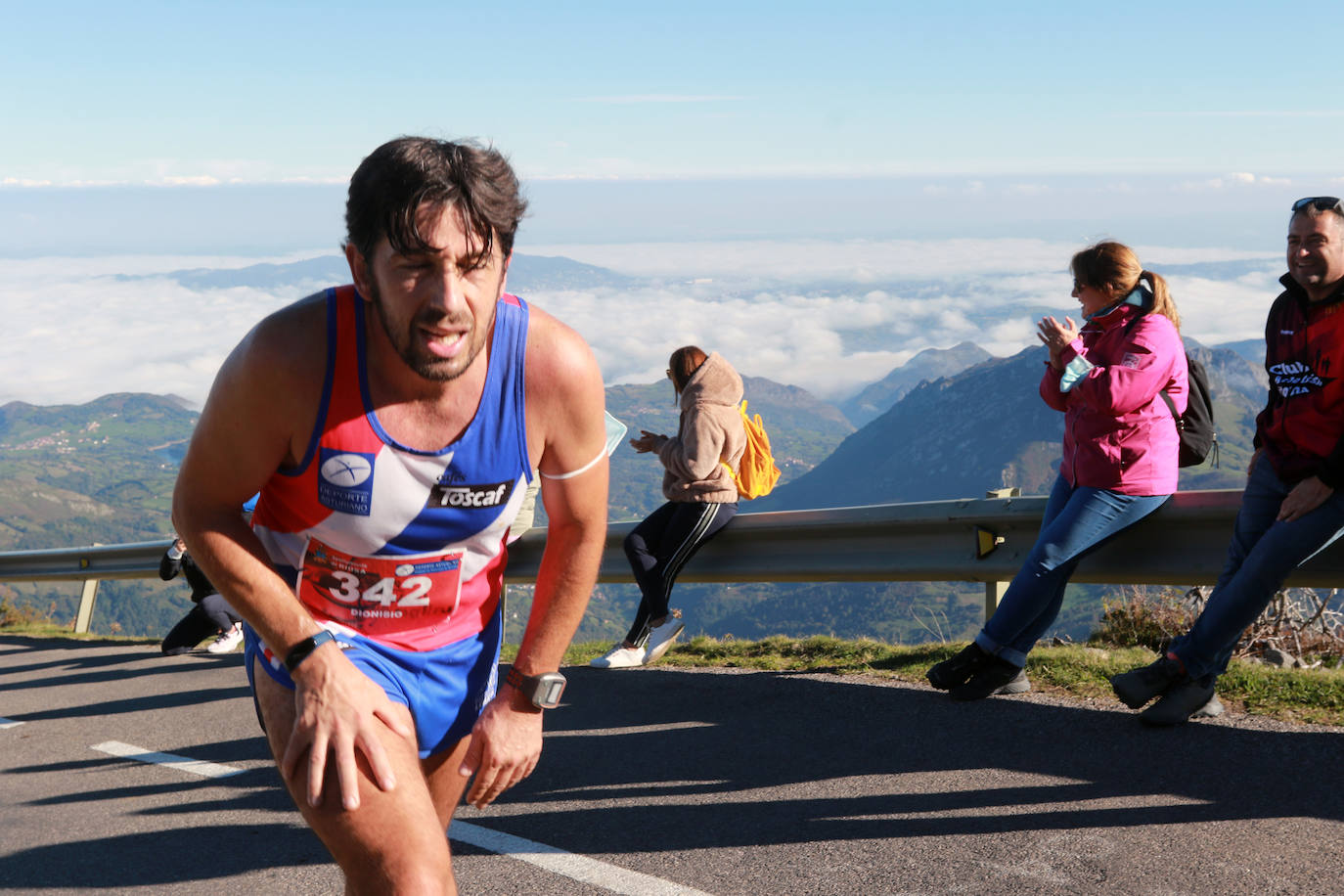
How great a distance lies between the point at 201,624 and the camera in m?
8.48

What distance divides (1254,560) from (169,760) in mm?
4556

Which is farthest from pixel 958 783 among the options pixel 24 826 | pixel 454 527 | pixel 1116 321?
pixel 24 826

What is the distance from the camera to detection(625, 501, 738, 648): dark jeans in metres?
6.81

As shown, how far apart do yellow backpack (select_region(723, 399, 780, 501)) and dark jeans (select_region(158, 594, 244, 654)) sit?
150 inches

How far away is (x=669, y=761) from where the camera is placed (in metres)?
4.73

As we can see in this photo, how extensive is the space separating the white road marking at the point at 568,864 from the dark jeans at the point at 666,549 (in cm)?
278

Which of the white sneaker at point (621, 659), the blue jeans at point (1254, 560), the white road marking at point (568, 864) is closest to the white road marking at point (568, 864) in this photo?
the white road marking at point (568, 864)

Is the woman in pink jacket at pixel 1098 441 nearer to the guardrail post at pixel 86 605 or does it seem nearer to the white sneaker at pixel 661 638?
the white sneaker at pixel 661 638

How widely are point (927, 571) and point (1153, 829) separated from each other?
7.72ft

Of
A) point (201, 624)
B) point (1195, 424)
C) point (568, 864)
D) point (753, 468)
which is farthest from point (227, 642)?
point (1195, 424)

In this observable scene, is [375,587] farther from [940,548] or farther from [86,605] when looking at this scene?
[86,605]

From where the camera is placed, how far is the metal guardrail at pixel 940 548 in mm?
4965

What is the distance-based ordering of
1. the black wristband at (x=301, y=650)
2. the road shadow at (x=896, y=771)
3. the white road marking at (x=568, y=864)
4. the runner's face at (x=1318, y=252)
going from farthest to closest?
1. the runner's face at (x=1318, y=252)
2. the road shadow at (x=896, y=771)
3. the white road marking at (x=568, y=864)
4. the black wristband at (x=301, y=650)

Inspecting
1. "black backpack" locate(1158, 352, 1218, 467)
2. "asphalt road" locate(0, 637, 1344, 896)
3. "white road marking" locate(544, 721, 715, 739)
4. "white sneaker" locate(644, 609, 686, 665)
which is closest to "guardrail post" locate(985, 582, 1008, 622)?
"asphalt road" locate(0, 637, 1344, 896)
